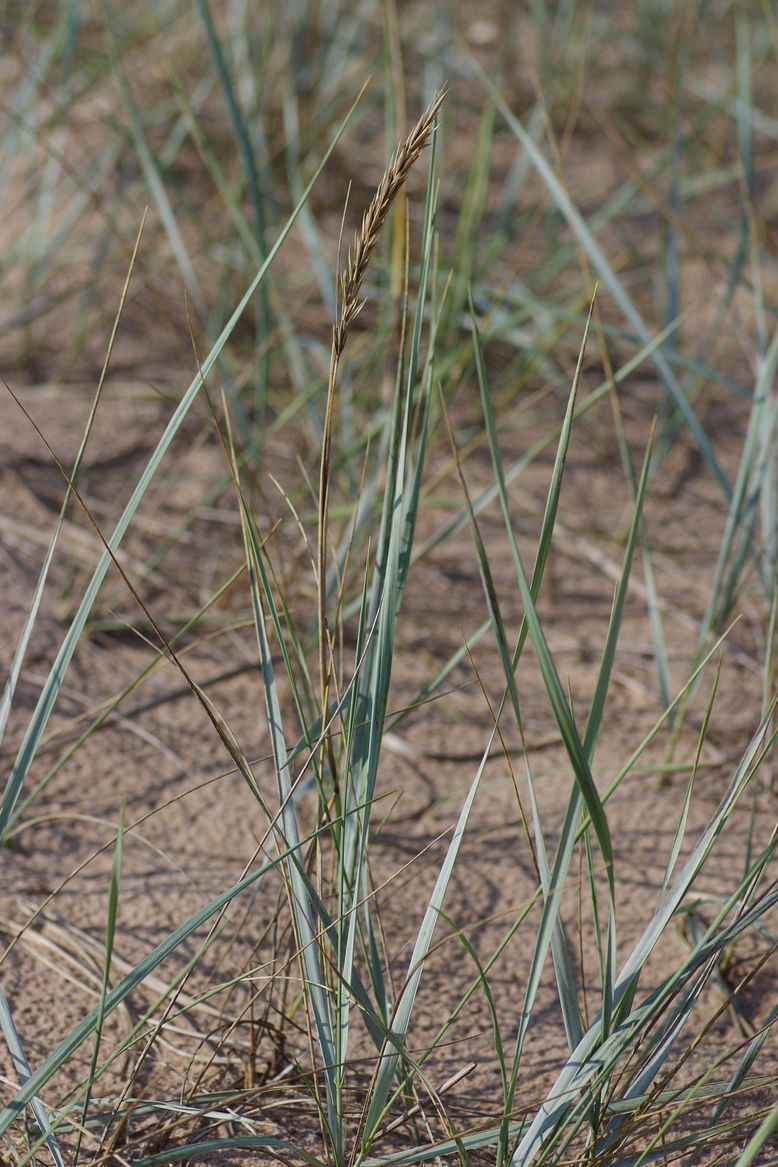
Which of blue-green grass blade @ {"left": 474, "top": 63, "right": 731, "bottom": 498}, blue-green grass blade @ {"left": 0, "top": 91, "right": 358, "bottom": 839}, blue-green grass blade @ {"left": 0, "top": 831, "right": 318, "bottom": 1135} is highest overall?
blue-green grass blade @ {"left": 474, "top": 63, "right": 731, "bottom": 498}

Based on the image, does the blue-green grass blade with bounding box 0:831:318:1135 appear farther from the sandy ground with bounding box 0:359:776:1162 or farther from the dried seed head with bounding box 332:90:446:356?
the dried seed head with bounding box 332:90:446:356

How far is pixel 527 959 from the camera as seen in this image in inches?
37.4

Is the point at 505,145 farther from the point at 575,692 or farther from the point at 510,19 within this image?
the point at 575,692

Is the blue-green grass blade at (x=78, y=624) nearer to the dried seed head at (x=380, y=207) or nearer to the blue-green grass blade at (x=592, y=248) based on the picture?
the dried seed head at (x=380, y=207)

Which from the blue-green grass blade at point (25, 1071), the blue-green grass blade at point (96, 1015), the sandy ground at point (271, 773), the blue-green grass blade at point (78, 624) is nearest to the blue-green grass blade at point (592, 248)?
the sandy ground at point (271, 773)

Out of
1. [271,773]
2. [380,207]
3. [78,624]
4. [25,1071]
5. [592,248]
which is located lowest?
[25,1071]

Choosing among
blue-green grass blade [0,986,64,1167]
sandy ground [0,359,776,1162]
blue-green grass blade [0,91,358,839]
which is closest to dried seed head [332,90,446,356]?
blue-green grass blade [0,91,358,839]

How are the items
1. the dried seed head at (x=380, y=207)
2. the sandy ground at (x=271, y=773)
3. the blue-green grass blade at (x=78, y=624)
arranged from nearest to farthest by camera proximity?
the dried seed head at (x=380, y=207), the blue-green grass blade at (x=78, y=624), the sandy ground at (x=271, y=773)

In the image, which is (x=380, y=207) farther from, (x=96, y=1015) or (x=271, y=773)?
(x=271, y=773)

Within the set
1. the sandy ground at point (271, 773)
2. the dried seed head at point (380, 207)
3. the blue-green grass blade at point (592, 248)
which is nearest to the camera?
the dried seed head at point (380, 207)

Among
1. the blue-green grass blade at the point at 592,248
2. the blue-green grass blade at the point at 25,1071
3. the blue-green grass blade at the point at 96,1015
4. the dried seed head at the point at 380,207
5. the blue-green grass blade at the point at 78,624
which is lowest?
the blue-green grass blade at the point at 25,1071

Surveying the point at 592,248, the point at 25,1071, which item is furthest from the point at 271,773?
the point at 592,248

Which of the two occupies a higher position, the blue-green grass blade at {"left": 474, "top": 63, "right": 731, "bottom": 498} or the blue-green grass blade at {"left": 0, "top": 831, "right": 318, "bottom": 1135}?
the blue-green grass blade at {"left": 474, "top": 63, "right": 731, "bottom": 498}

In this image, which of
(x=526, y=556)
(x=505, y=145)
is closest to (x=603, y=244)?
(x=505, y=145)
